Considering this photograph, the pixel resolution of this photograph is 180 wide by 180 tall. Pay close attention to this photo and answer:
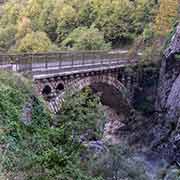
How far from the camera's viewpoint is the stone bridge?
1056 inches

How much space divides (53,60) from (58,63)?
636 mm

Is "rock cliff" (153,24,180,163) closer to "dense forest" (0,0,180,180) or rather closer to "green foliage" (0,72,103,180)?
"dense forest" (0,0,180,180)

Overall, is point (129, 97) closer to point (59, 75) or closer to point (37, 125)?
point (59, 75)

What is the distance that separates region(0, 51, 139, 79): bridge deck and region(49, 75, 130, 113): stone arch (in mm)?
910

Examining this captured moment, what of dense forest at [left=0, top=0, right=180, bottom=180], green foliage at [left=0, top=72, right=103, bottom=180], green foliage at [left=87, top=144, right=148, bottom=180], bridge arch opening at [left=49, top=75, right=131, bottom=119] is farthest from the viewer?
bridge arch opening at [left=49, top=75, right=131, bottom=119]

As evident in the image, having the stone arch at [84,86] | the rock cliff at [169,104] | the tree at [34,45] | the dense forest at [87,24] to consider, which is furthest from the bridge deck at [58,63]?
the tree at [34,45]

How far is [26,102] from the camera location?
21328mm

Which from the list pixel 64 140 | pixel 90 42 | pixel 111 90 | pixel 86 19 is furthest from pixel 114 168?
pixel 86 19

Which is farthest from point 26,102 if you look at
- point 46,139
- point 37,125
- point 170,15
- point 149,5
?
point 149,5

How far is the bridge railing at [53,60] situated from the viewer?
2636 centimetres

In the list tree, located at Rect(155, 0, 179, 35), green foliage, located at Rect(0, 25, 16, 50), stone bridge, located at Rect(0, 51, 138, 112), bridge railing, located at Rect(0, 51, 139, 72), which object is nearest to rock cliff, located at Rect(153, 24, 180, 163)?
stone bridge, located at Rect(0, 51, 138, 112)

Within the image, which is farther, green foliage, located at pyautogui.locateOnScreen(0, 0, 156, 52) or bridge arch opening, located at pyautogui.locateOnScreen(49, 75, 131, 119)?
green foliage, located at pyautogui.locateOnScreen(0, 0, 156, 52)

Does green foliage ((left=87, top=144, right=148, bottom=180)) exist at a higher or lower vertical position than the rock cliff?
higher

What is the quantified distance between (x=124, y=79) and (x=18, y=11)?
5713cm
